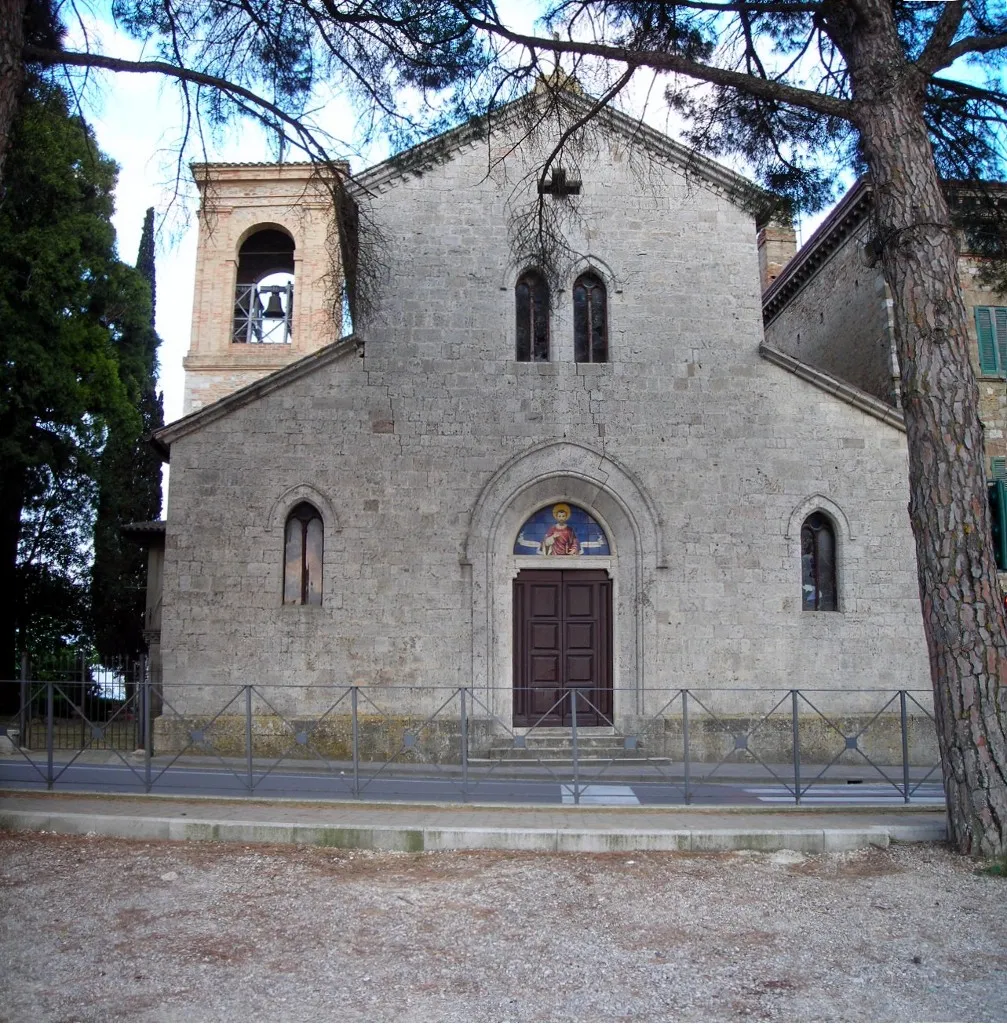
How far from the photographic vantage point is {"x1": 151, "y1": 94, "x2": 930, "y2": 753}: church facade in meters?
13.0

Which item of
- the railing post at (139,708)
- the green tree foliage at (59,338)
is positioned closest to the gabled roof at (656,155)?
the green tree foliage at (59,338)

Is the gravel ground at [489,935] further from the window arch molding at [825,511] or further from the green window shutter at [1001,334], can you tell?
the green window shutter at [1001,334]

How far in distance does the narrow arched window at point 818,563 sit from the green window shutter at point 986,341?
459cm

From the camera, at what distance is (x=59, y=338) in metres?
19.0

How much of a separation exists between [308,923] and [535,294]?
33.6 ft

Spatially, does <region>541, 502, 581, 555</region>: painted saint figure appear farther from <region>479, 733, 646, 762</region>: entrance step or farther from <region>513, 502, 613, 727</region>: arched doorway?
<region>479, 733, 646, 762</region>: entrance step

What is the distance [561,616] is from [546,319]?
14.6 ft

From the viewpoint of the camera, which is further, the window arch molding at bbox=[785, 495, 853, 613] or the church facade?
the window arch molding at bbox=[785, 495, 853, 613]

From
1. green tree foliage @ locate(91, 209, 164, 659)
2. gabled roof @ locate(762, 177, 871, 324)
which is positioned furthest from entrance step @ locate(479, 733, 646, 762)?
green tree foliage @ locate(91, 209, 164, 659)

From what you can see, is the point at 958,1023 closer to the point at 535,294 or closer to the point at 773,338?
the point at 535,294

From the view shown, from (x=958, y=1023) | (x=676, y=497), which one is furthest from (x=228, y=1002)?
(x=676, y=497)

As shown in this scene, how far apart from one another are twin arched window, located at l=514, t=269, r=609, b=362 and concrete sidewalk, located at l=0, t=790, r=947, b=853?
738 cm

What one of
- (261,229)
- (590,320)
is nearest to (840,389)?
(590,320)

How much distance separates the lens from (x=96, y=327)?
67.4 ft
